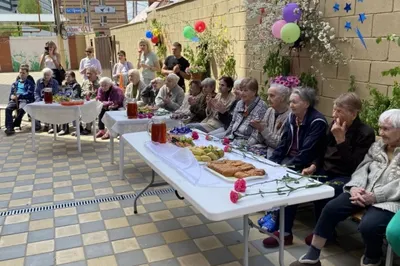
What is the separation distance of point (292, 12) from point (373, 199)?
192cm

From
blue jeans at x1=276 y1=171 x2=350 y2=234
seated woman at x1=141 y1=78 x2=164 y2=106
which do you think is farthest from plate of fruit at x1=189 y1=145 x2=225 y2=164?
seated woman at x1=141 y1=78 x2=164 y2=106

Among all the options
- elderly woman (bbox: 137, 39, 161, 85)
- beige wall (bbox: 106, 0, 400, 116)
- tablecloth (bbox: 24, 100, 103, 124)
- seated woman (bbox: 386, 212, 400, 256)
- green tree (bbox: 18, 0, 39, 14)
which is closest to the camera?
seated woman (bbox: 386, 212, 400, 256)

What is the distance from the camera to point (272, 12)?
3672 millimetres

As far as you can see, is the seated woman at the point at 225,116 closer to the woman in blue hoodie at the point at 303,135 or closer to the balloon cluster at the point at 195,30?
the woman in blue hoodie at the point at 303,135

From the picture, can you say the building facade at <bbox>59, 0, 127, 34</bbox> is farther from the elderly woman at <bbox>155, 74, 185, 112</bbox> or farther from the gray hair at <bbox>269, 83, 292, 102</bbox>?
Result: the gray hair at <bbox>269, 83, 292, 102</bbox>

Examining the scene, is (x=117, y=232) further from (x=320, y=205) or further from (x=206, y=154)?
(x=320, y=205)

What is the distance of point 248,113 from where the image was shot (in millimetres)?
Result: 3211

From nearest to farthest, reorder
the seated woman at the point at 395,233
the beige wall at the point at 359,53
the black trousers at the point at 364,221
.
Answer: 1. the seated woman at the point at 395,233
2. the black trousers at the point at 364,221
3. the beige wall at the point at 359,53

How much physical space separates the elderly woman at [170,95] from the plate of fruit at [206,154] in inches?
84.4

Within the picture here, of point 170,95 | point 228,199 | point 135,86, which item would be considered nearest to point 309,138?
point 228,199

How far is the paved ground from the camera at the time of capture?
2355 millimetres

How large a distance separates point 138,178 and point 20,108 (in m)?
3.40

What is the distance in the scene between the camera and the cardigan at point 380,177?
78.3 inches

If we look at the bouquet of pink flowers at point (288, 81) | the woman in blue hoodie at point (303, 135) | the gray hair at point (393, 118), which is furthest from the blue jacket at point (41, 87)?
the gray hair at point (393, 118)
